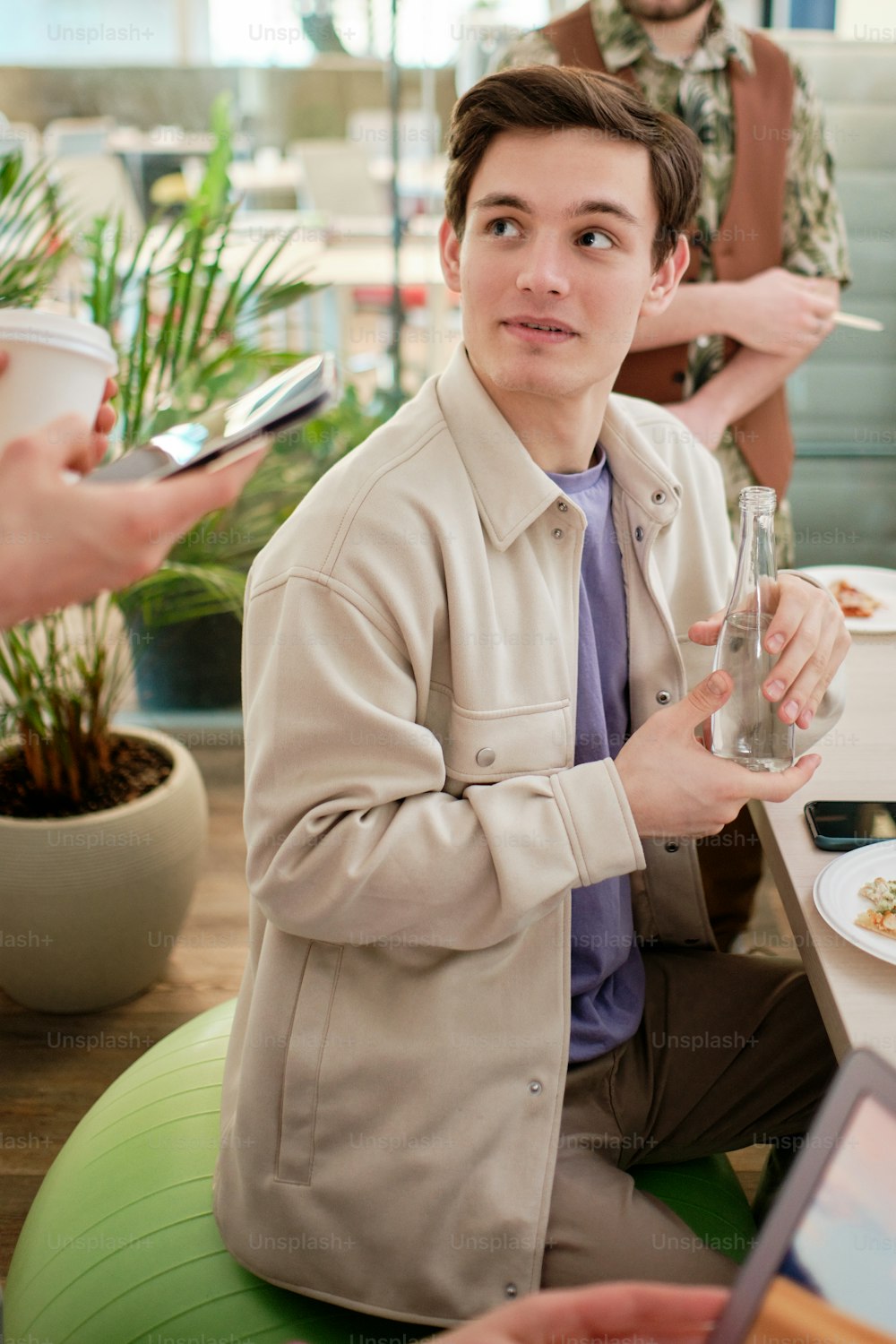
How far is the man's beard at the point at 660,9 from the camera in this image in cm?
194

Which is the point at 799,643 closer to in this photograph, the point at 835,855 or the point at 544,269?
the point at 835,855

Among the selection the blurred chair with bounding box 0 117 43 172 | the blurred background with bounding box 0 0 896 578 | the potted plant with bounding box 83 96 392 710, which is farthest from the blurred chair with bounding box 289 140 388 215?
the blurred chair with bounding box 0 117 43 172

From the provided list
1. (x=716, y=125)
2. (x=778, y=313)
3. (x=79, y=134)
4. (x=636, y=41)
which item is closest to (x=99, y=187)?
(x=79, y=134)

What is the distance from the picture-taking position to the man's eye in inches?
50.3

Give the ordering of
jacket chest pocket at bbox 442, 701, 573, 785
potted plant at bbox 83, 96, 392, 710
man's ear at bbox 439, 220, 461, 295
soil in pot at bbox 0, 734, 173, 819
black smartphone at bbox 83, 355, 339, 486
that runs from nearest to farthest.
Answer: black smartphone at bbox 83, 355, 339, 486
jacket chest pocket at bbox 442, 701, 573, 785
man's ear at bbox 439, 220, 461, 295
potted plant at bbox 83, 96, 392, 710
soil in pot at bbox 0, 734, 173, 819

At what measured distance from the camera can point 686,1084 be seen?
1302 mm

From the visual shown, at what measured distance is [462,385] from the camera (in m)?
1.25

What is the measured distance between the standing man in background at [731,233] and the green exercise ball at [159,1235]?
859 mm

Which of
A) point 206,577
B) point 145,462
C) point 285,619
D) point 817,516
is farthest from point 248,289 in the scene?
point 817,516

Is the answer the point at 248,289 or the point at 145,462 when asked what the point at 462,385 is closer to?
the point at 145,462

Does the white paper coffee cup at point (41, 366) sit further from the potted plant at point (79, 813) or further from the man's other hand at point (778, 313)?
the man's other hand at point (778, 313)

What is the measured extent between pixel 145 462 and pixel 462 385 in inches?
21.8

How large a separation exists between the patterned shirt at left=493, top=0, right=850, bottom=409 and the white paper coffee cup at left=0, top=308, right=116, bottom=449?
1.24m

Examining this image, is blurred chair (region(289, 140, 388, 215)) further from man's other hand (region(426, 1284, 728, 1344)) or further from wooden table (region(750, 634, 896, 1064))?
man's other hand (region(426, 1284, 728, 1344))
